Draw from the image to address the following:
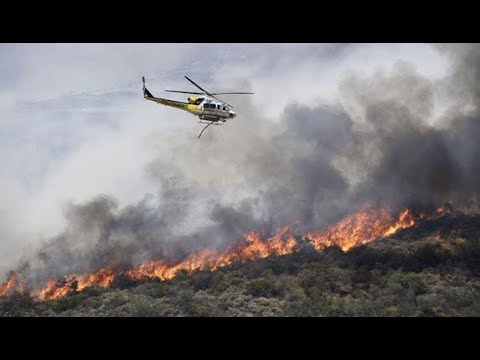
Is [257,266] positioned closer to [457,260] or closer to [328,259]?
[328,259]

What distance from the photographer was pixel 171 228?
62375mm

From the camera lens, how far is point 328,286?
42.3 m

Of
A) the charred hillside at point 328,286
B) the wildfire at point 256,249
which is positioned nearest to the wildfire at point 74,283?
the wildfire at point 256,249

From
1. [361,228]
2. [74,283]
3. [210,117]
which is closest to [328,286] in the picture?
[361,228]

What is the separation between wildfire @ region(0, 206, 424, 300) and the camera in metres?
52.9

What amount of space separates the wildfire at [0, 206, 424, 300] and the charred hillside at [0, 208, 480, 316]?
205 centimetres

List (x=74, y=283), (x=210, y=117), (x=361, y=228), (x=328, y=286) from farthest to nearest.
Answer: (x=361, y=228), (x=74, y=283), (x=210, y=117), (x=328, y=286)

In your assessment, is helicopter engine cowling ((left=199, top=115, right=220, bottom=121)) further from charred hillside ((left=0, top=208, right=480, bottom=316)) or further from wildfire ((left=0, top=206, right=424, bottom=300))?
wildfire ((left=0, top=206, right=424, bottom=300))

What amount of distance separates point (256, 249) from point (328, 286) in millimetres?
15710

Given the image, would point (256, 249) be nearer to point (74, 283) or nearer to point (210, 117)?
point (210, 117)

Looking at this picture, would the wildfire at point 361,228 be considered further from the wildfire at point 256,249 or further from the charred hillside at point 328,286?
the charred hillside at point 328,286

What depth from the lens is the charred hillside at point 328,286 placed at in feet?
119
